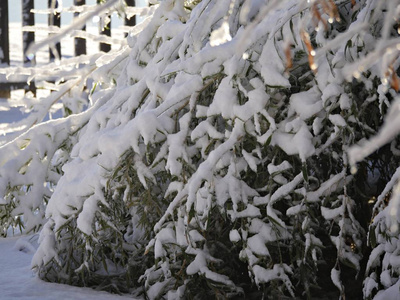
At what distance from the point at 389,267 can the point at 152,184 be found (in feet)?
3.30

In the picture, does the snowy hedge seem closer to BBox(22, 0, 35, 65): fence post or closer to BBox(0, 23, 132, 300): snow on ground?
BBox(0, 23, 132, 300): snow on ground

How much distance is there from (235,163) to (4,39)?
8.57 metres

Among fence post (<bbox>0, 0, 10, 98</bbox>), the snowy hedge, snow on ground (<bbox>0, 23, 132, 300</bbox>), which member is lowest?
fence post (<bbox>0, 0, 10, 98</bbox>)

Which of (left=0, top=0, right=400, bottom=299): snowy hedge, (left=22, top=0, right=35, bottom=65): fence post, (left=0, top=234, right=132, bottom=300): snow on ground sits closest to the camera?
(left=0, top=0, right=400, bottom=299): snowy hedge

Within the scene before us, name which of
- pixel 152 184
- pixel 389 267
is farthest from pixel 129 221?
pixel 389 267

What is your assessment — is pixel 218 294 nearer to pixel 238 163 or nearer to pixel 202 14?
pixel 238 163

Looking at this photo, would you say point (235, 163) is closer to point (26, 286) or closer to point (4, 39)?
point (26, 286)

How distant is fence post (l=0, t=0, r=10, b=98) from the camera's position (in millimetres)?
9930

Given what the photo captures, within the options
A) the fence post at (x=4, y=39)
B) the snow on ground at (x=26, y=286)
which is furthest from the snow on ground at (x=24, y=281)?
the fence post at (x=4, y=39)

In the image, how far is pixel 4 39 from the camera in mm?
10164

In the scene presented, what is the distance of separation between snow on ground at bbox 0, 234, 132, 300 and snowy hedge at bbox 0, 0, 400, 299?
93 mm

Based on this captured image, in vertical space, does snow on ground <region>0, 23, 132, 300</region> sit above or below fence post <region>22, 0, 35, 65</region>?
above

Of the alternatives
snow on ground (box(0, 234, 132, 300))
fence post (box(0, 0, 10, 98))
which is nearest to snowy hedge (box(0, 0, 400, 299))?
snow on ground (box(0, 234, 132, 300))

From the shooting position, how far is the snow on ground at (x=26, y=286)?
2734 mm
